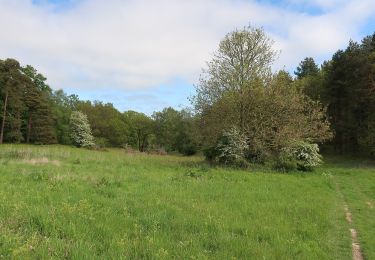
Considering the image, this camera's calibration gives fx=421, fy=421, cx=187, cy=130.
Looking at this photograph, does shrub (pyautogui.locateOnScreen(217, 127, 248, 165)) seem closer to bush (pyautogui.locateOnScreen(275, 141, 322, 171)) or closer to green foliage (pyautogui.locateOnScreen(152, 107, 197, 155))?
bush (pyautogui.locateOnScreen(275, 141, 322, 171))

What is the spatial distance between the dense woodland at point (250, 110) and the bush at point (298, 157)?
68 centimetres

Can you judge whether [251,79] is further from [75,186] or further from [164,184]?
[75,186]

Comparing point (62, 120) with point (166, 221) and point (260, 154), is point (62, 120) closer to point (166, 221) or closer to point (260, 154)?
point (260, 154)

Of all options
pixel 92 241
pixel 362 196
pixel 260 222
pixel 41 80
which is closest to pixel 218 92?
pixel 362 196

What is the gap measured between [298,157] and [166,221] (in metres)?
24.9

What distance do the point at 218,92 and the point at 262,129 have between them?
189 inches

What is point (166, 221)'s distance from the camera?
10.2 m

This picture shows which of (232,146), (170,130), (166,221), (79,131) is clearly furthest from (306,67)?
(166,221)

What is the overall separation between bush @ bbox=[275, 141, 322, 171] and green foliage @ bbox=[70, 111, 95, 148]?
52.7 metres

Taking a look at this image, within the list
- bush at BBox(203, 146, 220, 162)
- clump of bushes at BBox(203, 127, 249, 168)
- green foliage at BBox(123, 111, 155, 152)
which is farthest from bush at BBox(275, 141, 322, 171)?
green foliage at BBox(123, 111, 155, 152)

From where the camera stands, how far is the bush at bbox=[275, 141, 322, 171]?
31875 mm

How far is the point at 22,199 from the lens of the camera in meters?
11.5

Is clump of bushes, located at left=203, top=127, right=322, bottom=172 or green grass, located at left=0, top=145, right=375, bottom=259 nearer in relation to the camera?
green grass, located at left=0, top=145, right=375, bottom=259

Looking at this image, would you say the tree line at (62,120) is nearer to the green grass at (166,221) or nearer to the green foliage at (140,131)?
the green foliage at (140,131)
